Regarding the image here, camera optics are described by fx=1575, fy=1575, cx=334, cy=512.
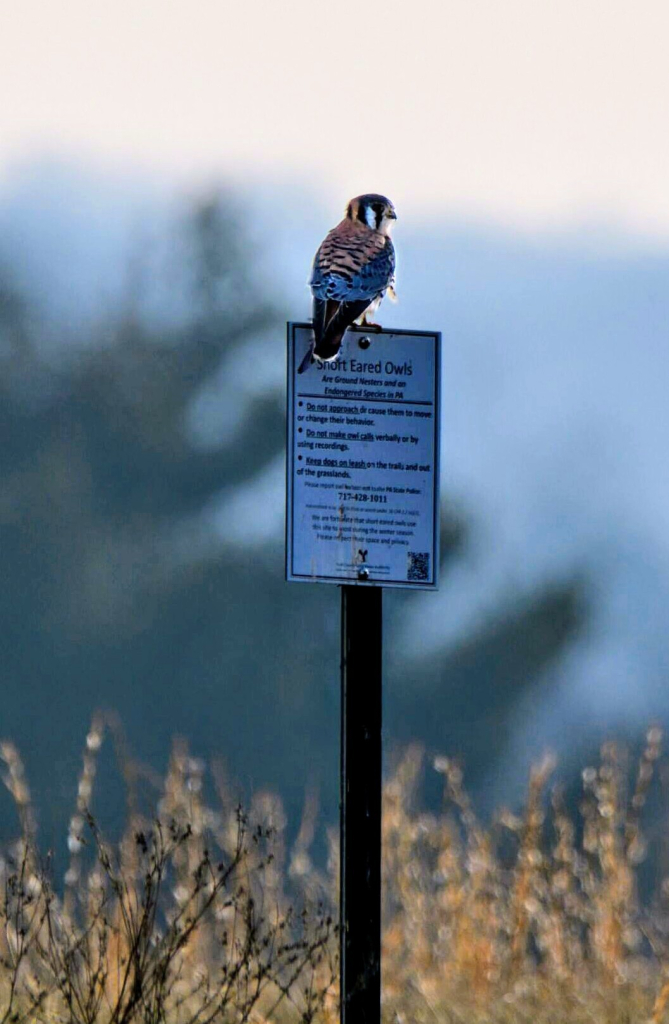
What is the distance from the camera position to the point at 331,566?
4.39 m

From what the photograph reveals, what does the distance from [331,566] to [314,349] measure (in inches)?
24.0

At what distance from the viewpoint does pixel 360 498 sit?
4.46m

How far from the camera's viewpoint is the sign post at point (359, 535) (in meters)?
4.39

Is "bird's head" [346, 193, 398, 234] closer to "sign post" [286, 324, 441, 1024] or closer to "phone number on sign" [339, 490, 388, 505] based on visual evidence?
"sign post" [286, 324, 441, 1024]

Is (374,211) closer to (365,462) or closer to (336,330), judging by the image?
(336,330)

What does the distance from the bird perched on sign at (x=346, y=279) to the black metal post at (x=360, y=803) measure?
0.72m

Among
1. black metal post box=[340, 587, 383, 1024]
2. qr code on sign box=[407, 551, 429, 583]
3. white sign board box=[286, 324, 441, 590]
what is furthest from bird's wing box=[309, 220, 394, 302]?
black metal post box=[340, 587, 383, 1024]

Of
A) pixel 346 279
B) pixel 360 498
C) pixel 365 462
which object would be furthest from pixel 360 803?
pixel 346 279

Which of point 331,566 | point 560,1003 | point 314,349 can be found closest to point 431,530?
point 331,566

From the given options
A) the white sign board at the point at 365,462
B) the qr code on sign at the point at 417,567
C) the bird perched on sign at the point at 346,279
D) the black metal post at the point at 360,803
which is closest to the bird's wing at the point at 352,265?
the bird perched on sign at the point at 346,279

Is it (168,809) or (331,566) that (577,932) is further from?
(331,566)

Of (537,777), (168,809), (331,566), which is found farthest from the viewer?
(537,777)

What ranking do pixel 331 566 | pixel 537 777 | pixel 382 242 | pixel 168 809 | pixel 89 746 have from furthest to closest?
pixel 537 777 < pixel 168 809 < pixel 89 746 < pixel 382 242 < pixel 331 566

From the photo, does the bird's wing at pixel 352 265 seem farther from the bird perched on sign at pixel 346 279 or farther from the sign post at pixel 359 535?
the sign post at pixel 359 535
